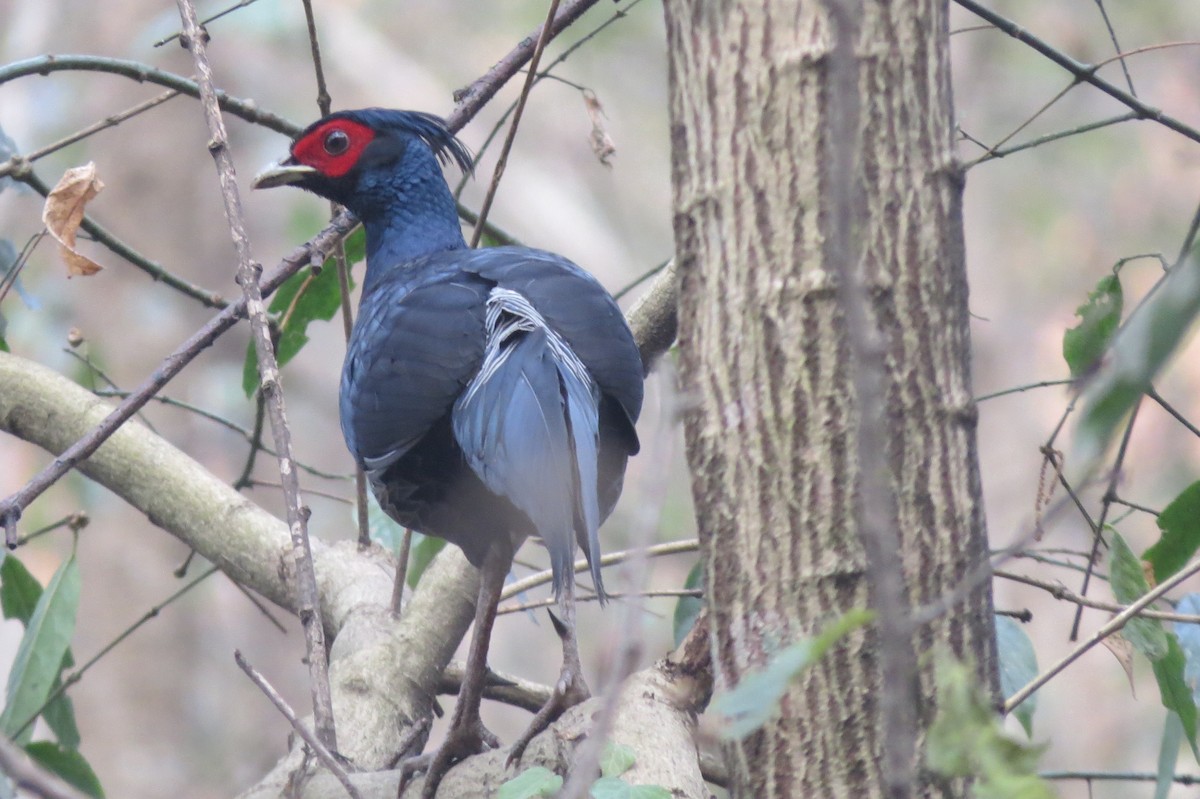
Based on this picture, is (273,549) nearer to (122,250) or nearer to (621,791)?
(122,250)

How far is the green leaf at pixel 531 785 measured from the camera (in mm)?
1796

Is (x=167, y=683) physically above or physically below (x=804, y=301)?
above

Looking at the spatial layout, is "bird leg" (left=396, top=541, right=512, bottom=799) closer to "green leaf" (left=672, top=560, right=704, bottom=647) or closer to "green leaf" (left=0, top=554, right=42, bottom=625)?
"green leaf" (left=672, top=560, right=704, bottom=647)

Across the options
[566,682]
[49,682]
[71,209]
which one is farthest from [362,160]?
[566,682]

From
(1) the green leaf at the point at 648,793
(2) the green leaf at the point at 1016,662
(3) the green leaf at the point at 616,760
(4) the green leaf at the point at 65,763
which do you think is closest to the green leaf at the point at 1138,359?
(1) the green leaf at the point at 648,793

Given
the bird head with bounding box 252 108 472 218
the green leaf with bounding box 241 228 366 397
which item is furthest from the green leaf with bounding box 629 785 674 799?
the bird head with bounding box 252 108 472 218

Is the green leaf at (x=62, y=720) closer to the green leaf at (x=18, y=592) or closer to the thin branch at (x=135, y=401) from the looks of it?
the green leaf at (x=18, y=592)

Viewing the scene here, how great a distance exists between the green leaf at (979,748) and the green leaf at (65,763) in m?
2.63

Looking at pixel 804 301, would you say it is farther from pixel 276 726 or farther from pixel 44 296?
pixel 276 726

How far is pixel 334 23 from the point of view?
37.2 feet

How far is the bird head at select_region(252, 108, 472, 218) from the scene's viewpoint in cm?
354

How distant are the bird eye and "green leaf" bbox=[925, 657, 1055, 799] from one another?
2.83 meters

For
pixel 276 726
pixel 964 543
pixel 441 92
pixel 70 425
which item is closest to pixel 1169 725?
pixel 964 543

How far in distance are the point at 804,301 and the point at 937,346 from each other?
187 mm
